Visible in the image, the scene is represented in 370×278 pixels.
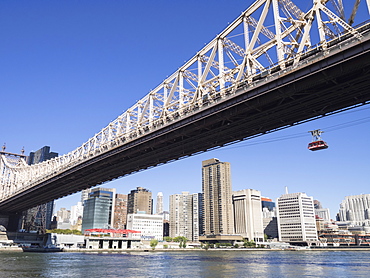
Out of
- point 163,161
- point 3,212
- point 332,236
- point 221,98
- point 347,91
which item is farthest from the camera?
point 332,236

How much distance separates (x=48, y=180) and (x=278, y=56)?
2034 inches

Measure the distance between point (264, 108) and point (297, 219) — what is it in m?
167

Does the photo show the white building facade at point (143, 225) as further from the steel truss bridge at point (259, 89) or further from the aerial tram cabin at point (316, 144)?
the aerial tram cabin at point (316, 144)

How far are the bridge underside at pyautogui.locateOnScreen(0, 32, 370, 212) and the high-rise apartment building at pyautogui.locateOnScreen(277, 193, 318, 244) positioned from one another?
150 meters

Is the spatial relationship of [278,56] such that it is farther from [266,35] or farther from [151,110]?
[151,110]

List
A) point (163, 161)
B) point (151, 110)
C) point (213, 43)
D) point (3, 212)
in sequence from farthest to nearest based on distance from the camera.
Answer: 1. point (3, 212)
2. point (163, 161)
3. point (151, 110)
4. point (213, 43)

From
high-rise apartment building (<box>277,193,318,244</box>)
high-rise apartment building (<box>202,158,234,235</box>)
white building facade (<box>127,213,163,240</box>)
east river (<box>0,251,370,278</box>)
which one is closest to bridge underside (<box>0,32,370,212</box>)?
east river (<box>0,251,370,278</box>)

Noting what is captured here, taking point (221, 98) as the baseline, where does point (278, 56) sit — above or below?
above

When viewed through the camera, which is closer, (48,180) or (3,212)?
(48,180)

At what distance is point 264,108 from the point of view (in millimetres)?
29719

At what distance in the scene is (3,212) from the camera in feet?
343

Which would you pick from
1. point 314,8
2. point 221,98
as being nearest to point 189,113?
point 221,98

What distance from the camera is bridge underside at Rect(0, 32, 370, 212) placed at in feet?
76.4

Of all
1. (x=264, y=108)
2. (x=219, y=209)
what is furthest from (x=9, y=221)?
(x=219, y=209)
